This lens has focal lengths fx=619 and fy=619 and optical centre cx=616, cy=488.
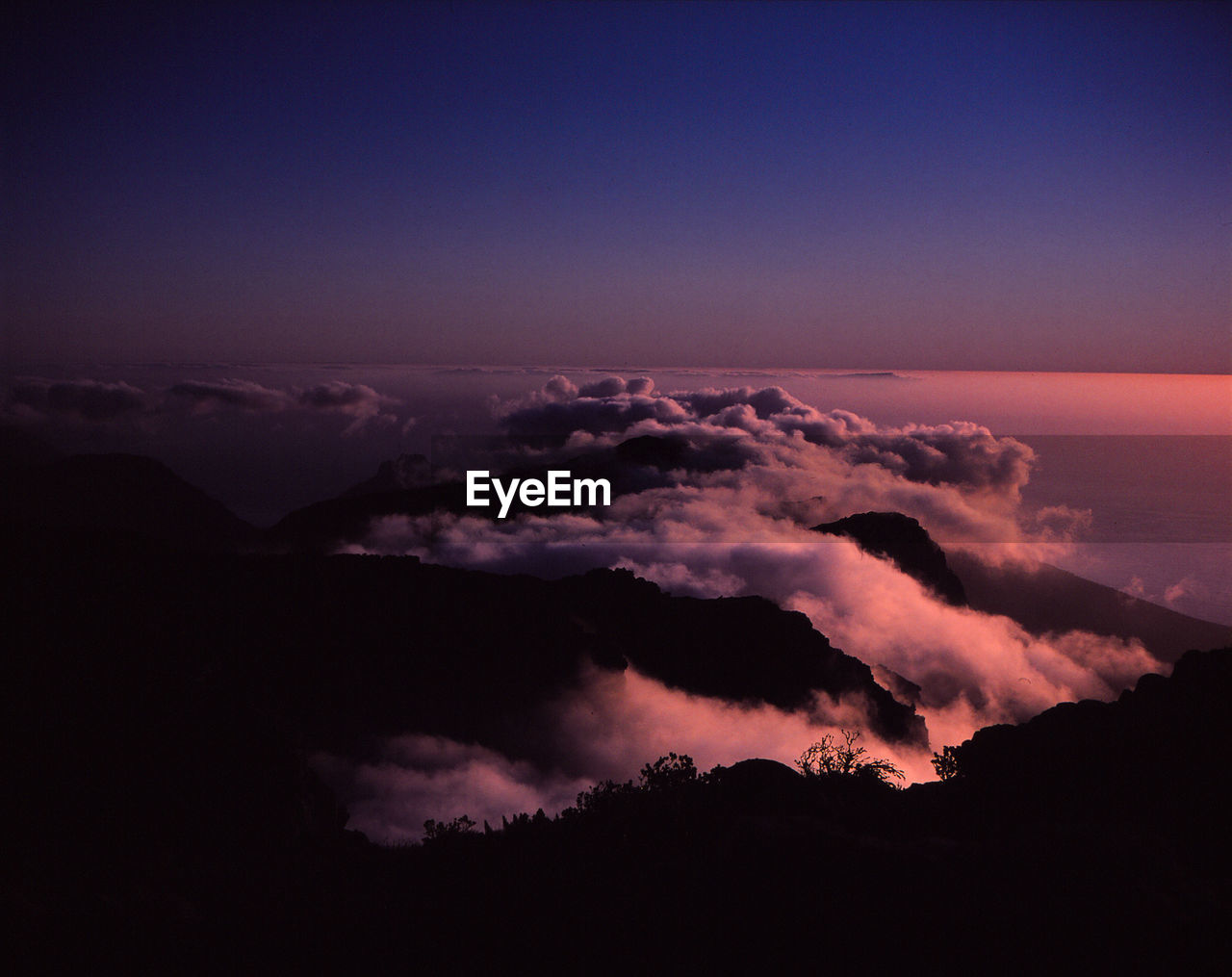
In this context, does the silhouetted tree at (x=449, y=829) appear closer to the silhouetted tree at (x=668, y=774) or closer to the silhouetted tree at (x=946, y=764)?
the silhouetted tree at (x=668, y=774)

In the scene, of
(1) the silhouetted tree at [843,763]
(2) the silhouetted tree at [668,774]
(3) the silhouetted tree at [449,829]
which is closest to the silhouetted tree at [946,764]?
(1) the silhouetted tree at [843,763]

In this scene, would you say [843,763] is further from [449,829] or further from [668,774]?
[449,829]

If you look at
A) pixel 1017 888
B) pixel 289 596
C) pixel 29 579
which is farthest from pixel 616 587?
pixel 1017 888

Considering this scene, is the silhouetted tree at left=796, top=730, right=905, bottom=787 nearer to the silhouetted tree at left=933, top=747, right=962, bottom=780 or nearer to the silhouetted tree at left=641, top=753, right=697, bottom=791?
the silhouetted tree at left=933, top=747, right=962, bottom=780

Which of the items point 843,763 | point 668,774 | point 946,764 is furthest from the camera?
point 843,763

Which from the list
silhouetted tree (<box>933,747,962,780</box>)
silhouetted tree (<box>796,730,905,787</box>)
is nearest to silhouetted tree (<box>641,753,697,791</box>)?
silhouetted tree (<box>796,730,905,787</box>)

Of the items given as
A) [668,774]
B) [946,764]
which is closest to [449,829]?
[668,774]

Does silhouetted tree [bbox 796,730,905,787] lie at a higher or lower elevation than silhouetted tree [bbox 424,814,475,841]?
higher

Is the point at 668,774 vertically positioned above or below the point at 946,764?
below

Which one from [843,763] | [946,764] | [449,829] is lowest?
[449,829]

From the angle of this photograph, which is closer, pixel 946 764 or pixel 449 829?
pixel 946 764

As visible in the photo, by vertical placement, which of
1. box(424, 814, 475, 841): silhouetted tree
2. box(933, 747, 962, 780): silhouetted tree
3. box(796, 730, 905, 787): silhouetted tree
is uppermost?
box(933, 747, 962, 780): silhouetted tree
